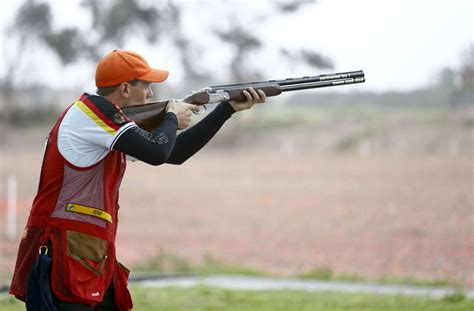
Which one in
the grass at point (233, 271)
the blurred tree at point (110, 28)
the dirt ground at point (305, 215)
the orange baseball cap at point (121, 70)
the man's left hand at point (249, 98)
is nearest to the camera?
the orange baseball cap at point (121, 70)

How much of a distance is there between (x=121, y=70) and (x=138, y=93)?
20 cm

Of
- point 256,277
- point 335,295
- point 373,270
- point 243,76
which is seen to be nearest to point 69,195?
point 335,295

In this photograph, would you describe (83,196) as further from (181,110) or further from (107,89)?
(181,110)

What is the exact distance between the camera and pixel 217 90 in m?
5.07

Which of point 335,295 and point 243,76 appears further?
point 243,76

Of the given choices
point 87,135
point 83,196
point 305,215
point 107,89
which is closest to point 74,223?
point 83,196

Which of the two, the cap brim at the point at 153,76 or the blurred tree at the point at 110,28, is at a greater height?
the blurred tree at the point at 110,28

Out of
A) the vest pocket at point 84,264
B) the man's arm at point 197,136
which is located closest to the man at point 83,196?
the vest pocket at point 84,264

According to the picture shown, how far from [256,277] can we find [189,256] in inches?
169

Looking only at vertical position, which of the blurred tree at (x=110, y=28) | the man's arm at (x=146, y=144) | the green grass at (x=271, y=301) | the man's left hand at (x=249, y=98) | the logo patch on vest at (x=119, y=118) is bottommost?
the green grass at (x=271, y=301)

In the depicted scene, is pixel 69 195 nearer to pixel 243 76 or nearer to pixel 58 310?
pixel 58 310

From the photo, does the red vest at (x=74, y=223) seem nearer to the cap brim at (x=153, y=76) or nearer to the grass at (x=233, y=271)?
the cap brim at (x=153, y=76)

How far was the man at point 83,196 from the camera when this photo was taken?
425 cm

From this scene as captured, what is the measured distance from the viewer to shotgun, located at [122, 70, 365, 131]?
4.62 metres
